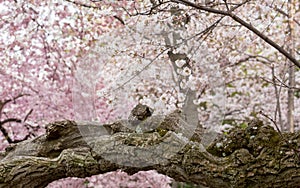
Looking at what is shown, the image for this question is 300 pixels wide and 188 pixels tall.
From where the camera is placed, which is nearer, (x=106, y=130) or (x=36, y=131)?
(x=106, y=130)

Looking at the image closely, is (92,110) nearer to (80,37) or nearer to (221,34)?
A: (80,37)

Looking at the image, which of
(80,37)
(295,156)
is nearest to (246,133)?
(295,156)

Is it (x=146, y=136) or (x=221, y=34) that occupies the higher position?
(x=221, y=34)

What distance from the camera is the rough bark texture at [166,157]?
2.20 m

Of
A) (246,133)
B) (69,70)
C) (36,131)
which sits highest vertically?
(69,70)

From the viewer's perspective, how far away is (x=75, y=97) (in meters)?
5.45

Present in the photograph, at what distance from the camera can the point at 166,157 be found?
235cm

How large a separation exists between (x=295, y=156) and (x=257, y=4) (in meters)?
1.70

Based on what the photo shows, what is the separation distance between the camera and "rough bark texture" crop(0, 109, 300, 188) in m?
2.20

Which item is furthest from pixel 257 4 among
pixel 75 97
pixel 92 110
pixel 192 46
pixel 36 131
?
pixel 36 131

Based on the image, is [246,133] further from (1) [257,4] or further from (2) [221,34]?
(2) [221,34]

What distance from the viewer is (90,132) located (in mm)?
2795

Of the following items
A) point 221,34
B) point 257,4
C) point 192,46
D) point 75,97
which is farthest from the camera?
point 75,97

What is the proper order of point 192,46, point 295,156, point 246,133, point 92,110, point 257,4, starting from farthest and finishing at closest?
1. point 92,110
2. point 192,46
3. point 257,4
4. point 246,133
5. point 295,156
